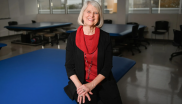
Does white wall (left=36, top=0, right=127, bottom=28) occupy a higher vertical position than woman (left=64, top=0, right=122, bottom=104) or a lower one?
higher

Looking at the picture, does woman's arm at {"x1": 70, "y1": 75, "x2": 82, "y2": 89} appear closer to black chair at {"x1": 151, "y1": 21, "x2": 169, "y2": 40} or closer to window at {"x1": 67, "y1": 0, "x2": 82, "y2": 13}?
black chair at {"x1": 151, "y1": 21, "x2": 169, "y2": 40}

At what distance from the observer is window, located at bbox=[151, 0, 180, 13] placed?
7.52 meters

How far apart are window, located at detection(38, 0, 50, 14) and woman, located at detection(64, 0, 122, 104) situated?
990 centimetres

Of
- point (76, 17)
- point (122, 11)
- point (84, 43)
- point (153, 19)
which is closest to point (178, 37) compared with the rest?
point (153, 19)

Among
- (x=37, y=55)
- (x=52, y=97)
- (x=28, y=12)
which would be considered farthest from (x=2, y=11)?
(x=52, y=97)

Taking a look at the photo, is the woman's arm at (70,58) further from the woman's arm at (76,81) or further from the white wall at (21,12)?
the white wall at (21,12)

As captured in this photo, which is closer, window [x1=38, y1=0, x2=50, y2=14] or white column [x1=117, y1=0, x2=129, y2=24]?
white column [x1=117, y1=0, x2=129, y2=24]

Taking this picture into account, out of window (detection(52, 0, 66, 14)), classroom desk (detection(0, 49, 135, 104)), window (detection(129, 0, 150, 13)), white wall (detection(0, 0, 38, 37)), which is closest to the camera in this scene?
classroom desk (detection(0, 49, 135, 104))

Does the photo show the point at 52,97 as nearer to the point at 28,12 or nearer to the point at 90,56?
the point at 90,56

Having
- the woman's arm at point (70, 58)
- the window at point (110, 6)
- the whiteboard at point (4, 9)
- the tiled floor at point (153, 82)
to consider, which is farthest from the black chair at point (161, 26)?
the whiteboard at point (4, 9)

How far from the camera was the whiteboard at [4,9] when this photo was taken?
8.41 m

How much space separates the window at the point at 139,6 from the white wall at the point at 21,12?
19.6 ft

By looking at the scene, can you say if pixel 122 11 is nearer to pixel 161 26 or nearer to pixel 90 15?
pixel 161 26

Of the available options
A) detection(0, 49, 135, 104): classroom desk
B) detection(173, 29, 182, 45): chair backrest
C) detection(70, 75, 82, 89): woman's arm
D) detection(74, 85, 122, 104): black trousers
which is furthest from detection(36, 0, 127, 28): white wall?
detection(70, 75, 82, 89): woman's arm
